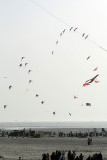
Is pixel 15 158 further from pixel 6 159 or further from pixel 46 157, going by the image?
pixel 46 157

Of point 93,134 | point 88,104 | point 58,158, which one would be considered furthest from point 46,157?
point 93,134

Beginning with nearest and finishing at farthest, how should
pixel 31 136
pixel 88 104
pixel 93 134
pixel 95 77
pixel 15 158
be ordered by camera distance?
pixel 95 77
pixel 15 158
pixel 88 104
pixel 31 136
pixel 93 134

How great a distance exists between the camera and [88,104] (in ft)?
148

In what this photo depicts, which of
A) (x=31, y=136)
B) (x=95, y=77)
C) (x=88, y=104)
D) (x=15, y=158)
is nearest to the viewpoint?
(x=95, y=77)

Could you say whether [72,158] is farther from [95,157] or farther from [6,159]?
[6,159]

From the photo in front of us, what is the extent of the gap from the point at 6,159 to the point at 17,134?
37.2 m

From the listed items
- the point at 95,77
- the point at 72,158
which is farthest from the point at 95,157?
the point at 95,77

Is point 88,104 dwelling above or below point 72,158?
above

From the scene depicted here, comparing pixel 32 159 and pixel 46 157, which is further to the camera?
pixel 32 159

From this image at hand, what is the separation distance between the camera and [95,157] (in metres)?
23.8

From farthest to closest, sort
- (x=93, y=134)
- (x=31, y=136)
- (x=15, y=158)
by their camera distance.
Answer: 1. (x=93, y=134)
2. (x=31, y=136)
3. (x=15, y=158)

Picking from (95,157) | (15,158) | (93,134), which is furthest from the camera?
(93,134)

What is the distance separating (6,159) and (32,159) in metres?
1.82

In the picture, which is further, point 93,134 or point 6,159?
point 93,134
